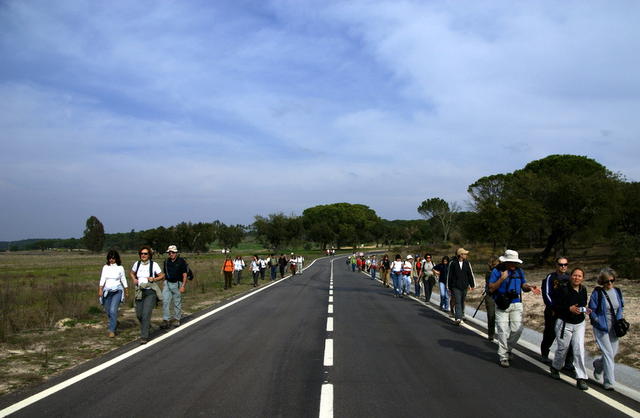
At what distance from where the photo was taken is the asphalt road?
16.3 feet

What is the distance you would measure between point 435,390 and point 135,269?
635cm

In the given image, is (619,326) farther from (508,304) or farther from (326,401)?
(326,401)

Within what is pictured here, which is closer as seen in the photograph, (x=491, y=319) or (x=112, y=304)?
(x=112, y=304)

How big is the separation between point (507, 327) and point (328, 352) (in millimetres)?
2860

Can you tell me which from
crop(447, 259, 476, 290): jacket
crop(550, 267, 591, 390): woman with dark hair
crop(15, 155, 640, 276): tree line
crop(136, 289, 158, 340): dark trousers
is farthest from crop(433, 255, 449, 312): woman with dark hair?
crop(15, 155, 640, 276): tree line

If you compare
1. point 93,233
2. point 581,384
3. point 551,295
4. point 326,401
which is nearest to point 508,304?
point 551,295

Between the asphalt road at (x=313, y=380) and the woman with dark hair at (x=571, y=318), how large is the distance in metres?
0.37

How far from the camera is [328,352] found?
7816 millimetres

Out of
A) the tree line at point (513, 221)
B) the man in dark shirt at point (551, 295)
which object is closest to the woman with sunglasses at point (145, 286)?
the man in dark shirt at point (551, 295)

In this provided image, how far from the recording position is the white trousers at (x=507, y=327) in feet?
23.4

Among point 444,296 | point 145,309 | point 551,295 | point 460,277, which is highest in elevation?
point 551,295

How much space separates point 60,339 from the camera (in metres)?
8.98

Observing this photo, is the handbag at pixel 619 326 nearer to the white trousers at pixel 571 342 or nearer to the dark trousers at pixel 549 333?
the white trousers at pixel 571 342

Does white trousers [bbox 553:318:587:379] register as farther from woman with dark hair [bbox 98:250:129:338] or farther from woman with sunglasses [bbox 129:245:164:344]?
woman with dark hair [bbox 98:250:129:338]
